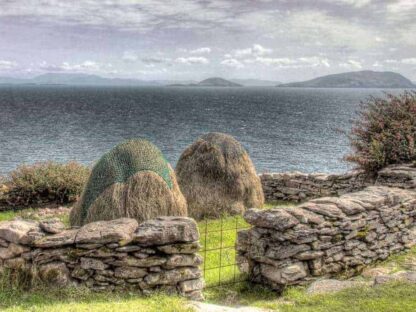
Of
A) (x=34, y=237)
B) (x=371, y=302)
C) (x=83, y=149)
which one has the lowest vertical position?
(x=83, y=149)

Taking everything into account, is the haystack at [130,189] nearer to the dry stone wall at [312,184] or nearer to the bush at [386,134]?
the dry stone wall at [312,184]

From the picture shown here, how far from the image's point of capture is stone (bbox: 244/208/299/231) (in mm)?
9203

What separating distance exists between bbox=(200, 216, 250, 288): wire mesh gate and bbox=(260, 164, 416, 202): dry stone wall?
385cm

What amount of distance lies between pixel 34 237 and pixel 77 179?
11752 mm

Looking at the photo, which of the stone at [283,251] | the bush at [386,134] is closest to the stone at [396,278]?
the stone at [283,251]

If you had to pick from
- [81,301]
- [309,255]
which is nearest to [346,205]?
[309,255]

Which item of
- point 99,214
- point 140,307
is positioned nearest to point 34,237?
point 140,307

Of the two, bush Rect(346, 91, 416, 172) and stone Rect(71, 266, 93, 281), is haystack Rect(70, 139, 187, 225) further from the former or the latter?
bush Rect(346, 91, 416, 172)

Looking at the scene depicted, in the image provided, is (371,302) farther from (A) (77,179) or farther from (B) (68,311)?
(A) (77,179)

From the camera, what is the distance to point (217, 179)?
16125 millimetres

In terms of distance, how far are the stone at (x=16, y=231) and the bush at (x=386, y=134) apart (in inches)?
456

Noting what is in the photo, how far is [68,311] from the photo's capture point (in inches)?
264

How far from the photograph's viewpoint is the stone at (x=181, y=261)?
7.87 metres

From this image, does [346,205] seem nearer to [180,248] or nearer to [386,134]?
[180,248]
